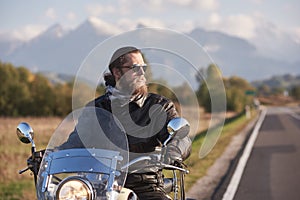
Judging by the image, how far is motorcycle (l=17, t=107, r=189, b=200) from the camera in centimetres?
323

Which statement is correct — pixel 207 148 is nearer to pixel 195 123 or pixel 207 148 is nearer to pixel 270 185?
pixel 195 123

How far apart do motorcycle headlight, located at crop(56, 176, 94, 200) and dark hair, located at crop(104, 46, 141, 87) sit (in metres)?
1.51

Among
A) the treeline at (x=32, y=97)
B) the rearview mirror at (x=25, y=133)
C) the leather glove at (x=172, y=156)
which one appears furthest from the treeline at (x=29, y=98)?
the leather glove at (x=172, y=156)

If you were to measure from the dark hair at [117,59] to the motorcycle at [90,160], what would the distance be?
0.60m

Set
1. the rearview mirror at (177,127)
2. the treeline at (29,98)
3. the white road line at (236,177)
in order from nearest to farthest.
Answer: the rearview mirror at (177,127), the white road line at (236,177), the treeline at (29,98)

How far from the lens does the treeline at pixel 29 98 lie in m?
62.3

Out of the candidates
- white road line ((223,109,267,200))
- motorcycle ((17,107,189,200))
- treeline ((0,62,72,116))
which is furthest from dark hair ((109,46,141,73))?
treeline ((0,62,72,116))

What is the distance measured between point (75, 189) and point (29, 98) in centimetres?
6184

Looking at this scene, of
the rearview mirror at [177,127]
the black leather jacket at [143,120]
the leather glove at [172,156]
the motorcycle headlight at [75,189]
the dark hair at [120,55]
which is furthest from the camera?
the dark hair at [120,55]

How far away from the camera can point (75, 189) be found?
3164 mm

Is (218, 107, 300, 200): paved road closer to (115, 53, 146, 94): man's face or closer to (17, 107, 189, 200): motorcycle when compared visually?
(115, 53, 146, 94): man's face

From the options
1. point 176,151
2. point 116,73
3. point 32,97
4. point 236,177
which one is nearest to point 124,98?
point 116,73

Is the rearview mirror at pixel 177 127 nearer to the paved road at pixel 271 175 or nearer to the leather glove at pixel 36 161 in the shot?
the leather glove at pixel 36 161

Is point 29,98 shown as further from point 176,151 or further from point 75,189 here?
point 75,189
